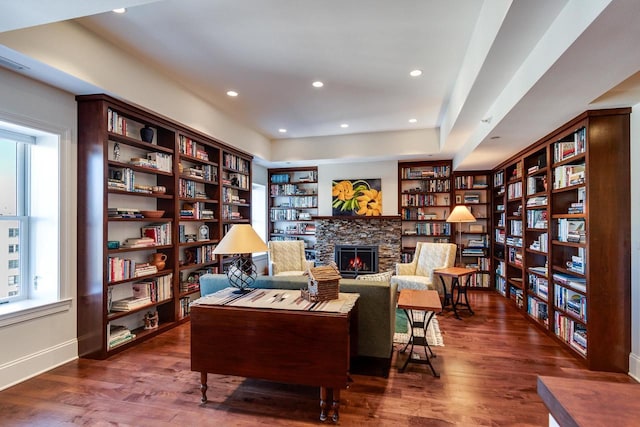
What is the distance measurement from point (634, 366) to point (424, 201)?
13.1ft

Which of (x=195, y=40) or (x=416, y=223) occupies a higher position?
(x=195, y=40)

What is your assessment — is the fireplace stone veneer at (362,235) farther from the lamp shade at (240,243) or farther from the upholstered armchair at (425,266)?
the lamp shade at (240,243)

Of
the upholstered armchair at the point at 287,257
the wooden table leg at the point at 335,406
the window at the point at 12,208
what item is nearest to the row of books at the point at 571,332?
the wooden table leg at the point at 335,406

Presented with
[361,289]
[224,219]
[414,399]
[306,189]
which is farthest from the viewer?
[306,189]

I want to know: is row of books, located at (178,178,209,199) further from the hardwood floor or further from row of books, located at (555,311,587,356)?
row of books, located at (555,311,587,356)

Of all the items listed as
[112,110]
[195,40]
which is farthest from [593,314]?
[112,110]

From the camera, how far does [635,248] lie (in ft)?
8.79

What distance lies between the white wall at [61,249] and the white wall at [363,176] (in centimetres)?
435

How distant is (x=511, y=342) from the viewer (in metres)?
3.42

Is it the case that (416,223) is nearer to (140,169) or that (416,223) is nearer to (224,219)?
(224,219)

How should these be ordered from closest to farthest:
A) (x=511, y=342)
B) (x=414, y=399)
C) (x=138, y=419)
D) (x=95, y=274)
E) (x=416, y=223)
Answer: (x=138, y=419), (x=414, y=399), (x=95, y=274), (x=511, y=342), (x=416, y=223)

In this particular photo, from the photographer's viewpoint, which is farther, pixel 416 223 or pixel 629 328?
pixel 416 223

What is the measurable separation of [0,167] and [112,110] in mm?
1016

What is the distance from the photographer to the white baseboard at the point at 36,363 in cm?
252
